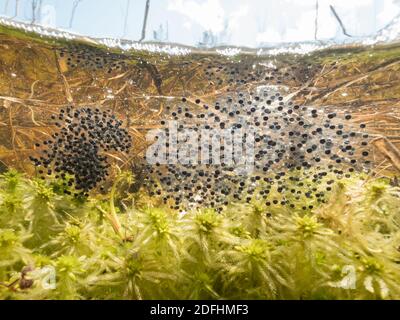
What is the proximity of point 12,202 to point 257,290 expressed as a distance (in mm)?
1700

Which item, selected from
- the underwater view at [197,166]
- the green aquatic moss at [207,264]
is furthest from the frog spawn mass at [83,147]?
the green aquatic moss at [207,264]

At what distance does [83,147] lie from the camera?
3.31 m

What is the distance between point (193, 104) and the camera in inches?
148

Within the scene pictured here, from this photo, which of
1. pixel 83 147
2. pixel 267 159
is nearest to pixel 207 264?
pixel 267 159

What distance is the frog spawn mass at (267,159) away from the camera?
9.28ft

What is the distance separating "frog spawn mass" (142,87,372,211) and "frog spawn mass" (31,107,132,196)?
50cm

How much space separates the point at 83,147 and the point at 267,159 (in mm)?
1818

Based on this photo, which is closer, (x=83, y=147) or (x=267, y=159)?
(x=267, y=159)

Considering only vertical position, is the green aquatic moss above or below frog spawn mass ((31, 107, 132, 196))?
below

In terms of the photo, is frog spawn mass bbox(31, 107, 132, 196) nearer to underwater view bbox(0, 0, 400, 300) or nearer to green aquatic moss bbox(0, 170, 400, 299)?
underwater view bbox(0, 0, 400, 300)

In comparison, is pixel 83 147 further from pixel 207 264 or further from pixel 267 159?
pixel 207 264

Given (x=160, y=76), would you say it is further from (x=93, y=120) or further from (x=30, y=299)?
(x=30, y=299)

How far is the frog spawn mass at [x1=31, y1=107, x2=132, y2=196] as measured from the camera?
10.2ft

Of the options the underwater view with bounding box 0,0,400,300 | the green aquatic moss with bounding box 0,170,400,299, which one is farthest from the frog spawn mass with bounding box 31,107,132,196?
the green aquatic moss with bounding box 0,170,400,299
